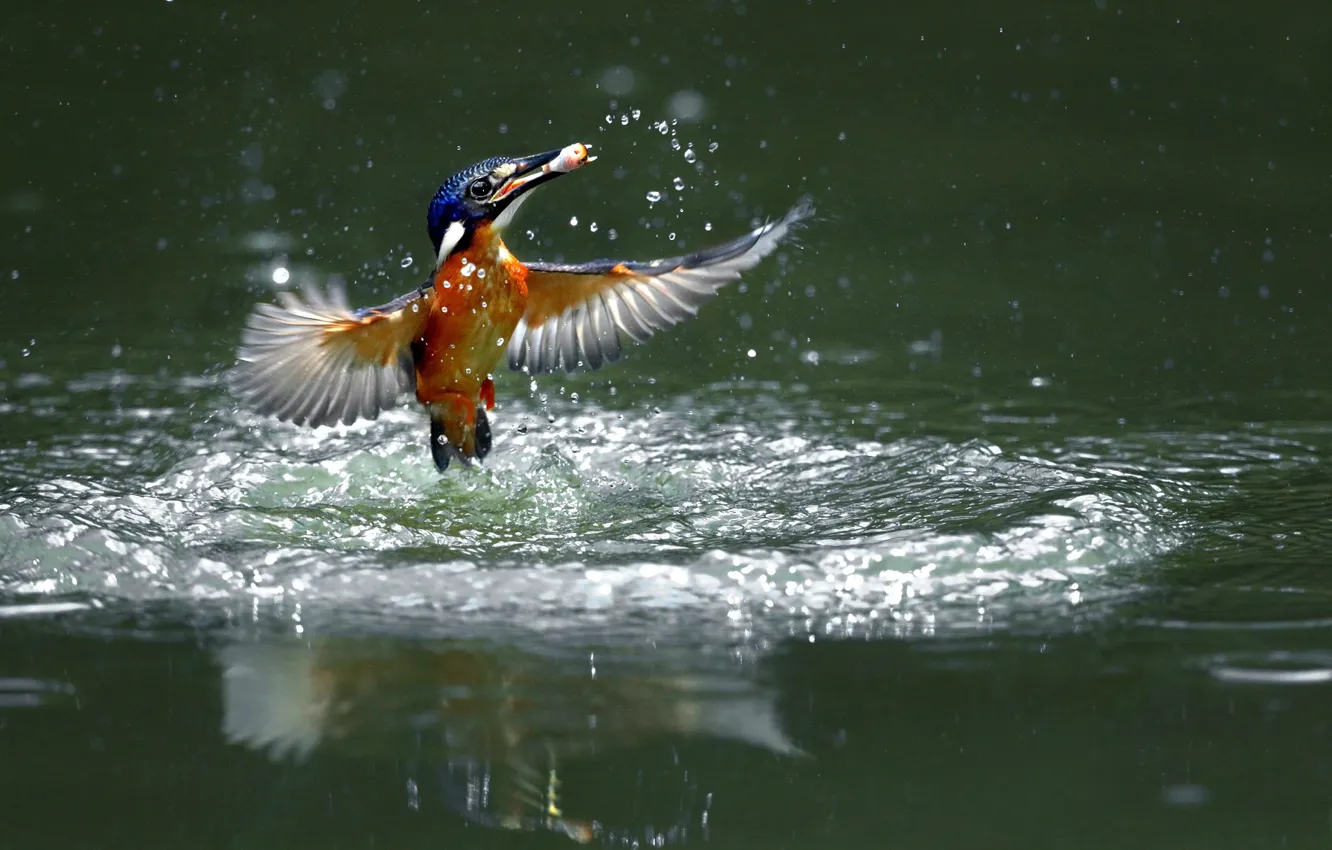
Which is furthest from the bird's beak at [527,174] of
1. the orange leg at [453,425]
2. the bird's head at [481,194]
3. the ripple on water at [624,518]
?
the ripple on water at [624,518]

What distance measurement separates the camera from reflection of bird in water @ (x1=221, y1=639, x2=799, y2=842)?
288cm

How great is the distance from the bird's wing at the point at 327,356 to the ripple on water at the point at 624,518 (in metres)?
0.28

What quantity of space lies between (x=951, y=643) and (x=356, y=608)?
1253 millimetres

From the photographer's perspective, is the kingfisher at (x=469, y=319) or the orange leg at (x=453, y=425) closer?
the kingfisher at (x=469, y=319)

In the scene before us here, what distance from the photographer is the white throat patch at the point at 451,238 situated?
436cm

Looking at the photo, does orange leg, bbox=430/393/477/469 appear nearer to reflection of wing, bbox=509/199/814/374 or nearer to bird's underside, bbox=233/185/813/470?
bird's underside, bbox=233/185/813/470

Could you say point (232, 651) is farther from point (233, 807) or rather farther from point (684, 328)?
point (684, 328)

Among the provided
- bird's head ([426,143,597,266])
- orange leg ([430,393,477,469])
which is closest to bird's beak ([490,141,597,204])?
bird's head ([426,143,597,266])

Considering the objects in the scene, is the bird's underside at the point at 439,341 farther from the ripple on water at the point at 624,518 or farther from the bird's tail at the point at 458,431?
the ripple on water at the point at 624,518

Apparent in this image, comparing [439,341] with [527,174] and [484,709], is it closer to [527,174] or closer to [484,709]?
[527,174]

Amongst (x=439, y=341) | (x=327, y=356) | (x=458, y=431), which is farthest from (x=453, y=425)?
(x=327, y=356)

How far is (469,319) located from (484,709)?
1515 mm

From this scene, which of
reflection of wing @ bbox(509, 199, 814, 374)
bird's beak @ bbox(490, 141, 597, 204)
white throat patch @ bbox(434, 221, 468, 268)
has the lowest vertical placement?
reflection of wing @ bbox(509, 199, 814, 374)

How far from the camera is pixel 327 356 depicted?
4.46m
